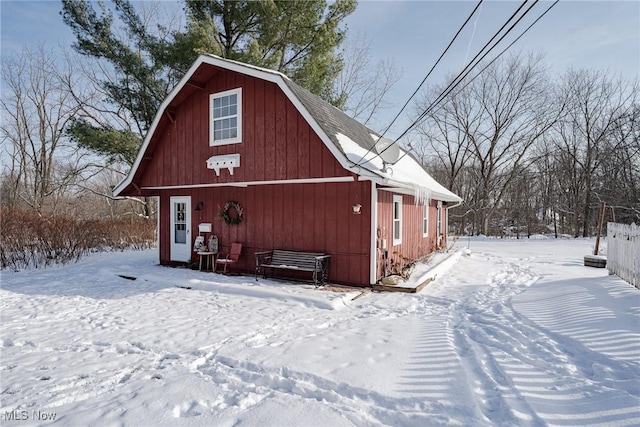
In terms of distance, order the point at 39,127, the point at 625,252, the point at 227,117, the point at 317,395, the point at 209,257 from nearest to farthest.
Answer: the point at 317,395 < the point at 625,252 < the point at 227,117 < the point at 209,257 < the point at 39,127

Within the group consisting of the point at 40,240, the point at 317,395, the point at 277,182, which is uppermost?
the point at 277,182

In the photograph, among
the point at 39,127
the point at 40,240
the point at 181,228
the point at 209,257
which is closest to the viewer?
the point at 209,257

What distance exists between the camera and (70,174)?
1823 centimetres

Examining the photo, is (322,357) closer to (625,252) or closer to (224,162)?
(224,162)

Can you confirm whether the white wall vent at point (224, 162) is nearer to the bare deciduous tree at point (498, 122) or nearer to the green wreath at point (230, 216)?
the green wreath at point (230, 216)

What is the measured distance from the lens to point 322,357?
3.71 metres

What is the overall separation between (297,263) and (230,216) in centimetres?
243

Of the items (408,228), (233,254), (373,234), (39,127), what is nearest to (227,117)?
(233,254)

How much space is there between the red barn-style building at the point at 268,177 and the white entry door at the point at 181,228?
3 cm

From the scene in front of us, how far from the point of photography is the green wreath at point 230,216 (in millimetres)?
8586

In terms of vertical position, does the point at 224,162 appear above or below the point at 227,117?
below

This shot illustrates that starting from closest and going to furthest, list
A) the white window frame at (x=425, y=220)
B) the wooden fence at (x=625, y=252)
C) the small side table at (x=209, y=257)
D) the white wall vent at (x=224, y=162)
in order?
the wooden fence at (x=625, y=252), the white wall vent at (x=224, y=162), the small side table at (x=209, y=257), the white window frame at (x=425, y=220)

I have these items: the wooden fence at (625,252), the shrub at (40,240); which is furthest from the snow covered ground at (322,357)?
the shrub at (40,240)

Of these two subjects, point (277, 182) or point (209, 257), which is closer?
point (277, 182)
